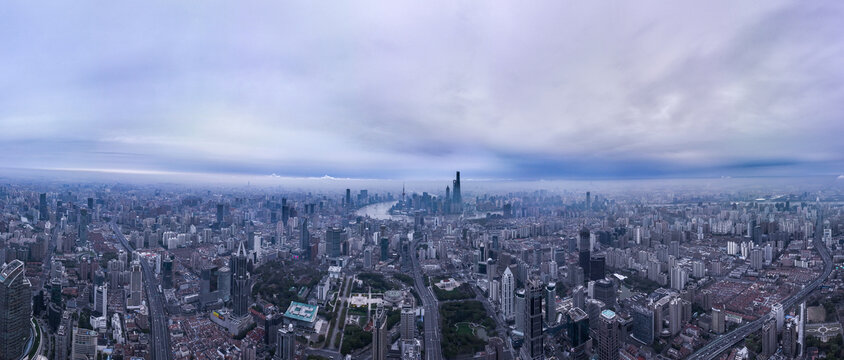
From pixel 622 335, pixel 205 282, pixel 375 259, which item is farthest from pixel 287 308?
pixel 622 335

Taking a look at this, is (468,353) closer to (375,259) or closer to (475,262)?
(475,262)

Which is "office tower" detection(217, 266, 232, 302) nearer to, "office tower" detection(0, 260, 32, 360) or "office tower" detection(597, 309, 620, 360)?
"office tower" detection(0, 260, 32, 360)

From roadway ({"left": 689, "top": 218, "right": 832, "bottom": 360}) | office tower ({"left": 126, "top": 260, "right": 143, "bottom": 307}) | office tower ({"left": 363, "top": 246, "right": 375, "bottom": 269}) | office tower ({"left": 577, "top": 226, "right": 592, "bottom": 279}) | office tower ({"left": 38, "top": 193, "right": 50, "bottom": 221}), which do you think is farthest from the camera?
office tower ({"left": 38, "top": 193, "right": 50, "bottom": 221})

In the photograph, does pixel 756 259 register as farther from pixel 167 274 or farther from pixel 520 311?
pixel 167 274

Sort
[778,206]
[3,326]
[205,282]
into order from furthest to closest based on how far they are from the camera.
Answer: [778,206]
[205,282]
[3,326]

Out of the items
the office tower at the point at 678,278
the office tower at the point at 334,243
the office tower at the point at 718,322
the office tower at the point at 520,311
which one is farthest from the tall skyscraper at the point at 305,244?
the office tower at the point at 718,322

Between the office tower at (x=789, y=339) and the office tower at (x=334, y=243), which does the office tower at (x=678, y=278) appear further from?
the office tower at (x=334, y=243)

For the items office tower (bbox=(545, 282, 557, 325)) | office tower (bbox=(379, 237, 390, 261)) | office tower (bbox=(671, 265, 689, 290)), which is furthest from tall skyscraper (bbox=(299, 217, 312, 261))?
office tower (bbox=(671, 265, 689, 290))
